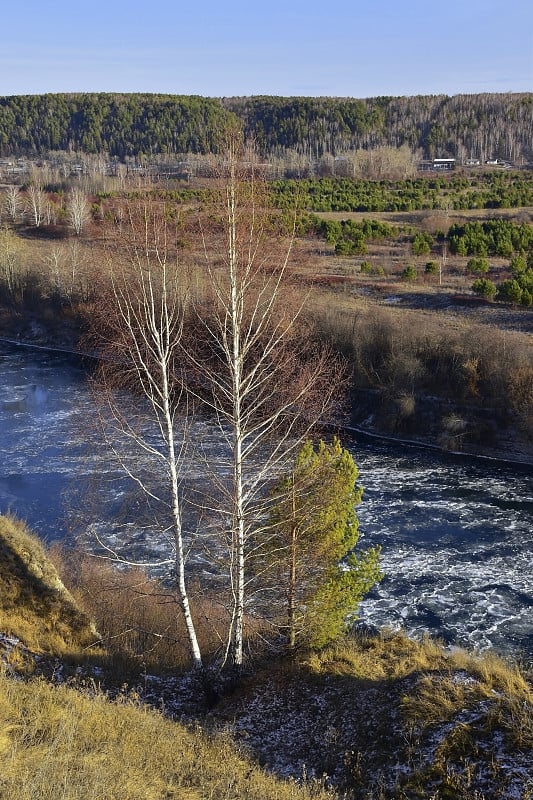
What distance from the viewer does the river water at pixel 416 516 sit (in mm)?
14530

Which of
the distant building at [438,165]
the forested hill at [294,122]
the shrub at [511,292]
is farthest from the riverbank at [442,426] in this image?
the forested hill at [294,122]

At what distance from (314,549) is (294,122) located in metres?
112

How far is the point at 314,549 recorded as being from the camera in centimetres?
998

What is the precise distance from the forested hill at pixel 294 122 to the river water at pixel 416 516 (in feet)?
266

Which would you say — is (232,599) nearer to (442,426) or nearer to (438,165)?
(442,426)

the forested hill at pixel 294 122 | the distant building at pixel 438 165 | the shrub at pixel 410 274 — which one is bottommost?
the shrub at pixel 410 274

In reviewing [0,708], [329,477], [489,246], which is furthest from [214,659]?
[489,246]

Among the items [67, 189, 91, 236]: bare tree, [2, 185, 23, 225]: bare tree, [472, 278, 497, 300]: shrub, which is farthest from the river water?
[2, 185, 23, 225]: bare tree

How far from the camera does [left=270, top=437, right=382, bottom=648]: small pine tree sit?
32.5 feet

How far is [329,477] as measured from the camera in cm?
1010

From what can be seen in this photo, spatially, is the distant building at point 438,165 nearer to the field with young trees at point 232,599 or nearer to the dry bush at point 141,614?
the field with young trees at point 232,599

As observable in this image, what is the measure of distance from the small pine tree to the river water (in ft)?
9.36

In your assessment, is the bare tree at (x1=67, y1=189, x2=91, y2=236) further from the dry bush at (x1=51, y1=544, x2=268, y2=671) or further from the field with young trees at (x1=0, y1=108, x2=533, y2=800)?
the dry bush at (x1=51, y1=544, x2=268, y2=671)

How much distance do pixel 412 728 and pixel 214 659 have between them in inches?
135
